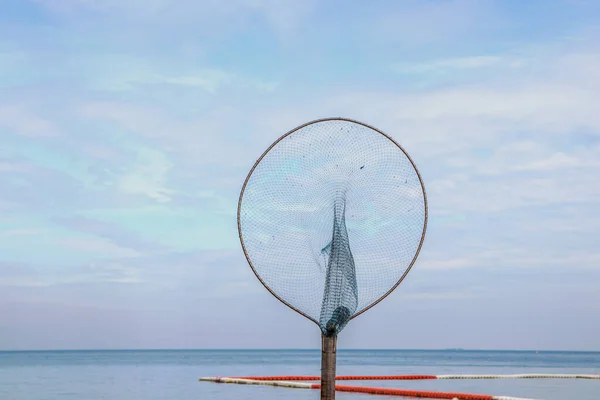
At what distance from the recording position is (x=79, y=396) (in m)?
33.8

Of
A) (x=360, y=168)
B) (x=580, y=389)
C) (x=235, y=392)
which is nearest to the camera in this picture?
(x=360, y=168)

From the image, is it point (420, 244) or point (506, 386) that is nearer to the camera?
point (420, 244)

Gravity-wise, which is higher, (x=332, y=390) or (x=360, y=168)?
(x=360, y=168)

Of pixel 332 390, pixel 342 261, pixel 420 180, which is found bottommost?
pixel 332 390

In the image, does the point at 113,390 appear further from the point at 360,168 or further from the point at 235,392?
the point at 360,168

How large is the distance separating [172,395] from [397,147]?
21.6 m

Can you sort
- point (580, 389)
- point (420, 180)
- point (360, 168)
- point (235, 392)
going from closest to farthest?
point (420, 180) < point (360, 168) < point (235, 392) < point (580, 389)

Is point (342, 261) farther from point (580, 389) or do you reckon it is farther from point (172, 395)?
point (580, 389)

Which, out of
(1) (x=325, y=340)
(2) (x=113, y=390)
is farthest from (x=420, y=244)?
(2) (x=113, y=390)

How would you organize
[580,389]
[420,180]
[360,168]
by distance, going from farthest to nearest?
[580,389] < [360,168] < [420,180]

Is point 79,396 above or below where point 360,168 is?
below

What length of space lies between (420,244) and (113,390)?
2641cm

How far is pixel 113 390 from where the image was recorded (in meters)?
37.2

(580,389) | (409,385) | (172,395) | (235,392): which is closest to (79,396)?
(172,395)
